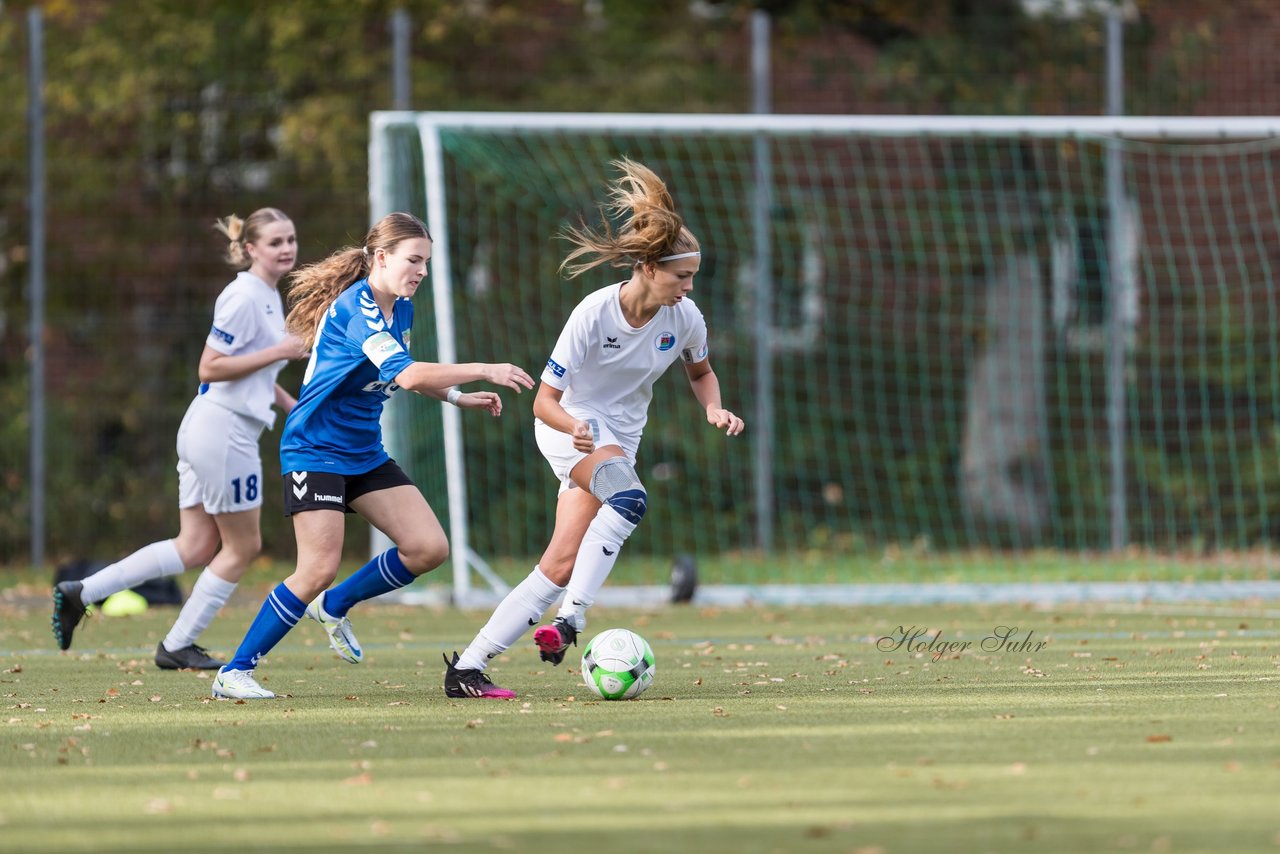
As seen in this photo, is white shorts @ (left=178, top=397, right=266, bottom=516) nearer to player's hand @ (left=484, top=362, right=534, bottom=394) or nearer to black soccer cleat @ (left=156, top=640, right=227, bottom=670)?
black soccer cleat @ (left=156, top=640, right=227, bottom=670)

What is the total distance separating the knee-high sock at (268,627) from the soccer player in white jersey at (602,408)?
0.56 meters

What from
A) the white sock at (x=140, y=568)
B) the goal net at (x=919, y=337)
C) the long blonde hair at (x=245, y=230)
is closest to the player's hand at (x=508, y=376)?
the long blonde hair at (x=245, y=230)

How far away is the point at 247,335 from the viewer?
320 inches

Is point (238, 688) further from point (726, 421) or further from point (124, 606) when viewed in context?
point (124, 606)

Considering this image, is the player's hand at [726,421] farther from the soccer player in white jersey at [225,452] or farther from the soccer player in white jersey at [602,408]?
the soccer player in white jersey at [225,452]

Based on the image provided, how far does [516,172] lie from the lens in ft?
50.8

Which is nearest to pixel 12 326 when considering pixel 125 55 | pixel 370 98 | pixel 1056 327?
pixel 125 55

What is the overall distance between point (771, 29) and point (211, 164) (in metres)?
4.54

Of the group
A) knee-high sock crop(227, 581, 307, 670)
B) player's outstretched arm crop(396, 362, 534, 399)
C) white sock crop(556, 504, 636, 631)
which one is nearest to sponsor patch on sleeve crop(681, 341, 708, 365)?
white sock crop(556, 504, 636, 631)

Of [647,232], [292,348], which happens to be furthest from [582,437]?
[292,348]

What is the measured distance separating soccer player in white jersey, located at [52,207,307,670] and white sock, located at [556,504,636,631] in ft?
6.32

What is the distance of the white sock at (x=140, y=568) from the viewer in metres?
8.33

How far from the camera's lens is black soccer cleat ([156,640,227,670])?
7934 mm

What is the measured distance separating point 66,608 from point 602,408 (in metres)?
2.62
